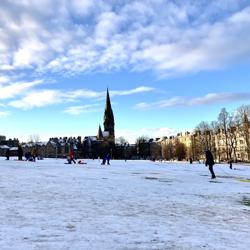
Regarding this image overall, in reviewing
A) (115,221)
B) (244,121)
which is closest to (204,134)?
(244,121)

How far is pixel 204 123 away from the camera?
124375 millimetres

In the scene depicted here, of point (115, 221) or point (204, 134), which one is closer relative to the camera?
point (115, 221)

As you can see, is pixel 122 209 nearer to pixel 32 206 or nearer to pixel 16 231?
pixel 32 206

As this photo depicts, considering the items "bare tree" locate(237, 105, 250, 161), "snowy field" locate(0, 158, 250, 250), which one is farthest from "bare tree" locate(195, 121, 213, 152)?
"snowy field" locate(0, 158, 250, 250)

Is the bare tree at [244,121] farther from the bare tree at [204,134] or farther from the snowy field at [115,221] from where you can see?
the snowy field at [115,221]

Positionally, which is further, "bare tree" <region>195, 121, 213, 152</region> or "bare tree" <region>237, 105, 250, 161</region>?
"bare tree" <region>195, 121, 213, 152</region>

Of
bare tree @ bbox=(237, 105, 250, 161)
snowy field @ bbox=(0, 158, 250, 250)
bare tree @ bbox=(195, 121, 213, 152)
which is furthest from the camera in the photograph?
bare tree @ bbox=(195, 121, 213, 152)

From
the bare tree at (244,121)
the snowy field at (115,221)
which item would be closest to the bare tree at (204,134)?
the bare tree at (244,121)

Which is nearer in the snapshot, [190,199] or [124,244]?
[124,244]

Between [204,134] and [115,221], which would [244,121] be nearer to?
[204,134]

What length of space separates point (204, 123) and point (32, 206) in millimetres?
116183

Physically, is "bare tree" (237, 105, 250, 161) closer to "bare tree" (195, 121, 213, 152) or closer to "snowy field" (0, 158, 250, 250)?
"bare tree" (195, 121, 213, 152)

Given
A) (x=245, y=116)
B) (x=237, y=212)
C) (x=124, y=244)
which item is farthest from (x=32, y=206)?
(x=245, y=116)

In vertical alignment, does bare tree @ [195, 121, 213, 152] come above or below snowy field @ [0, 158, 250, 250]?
above
